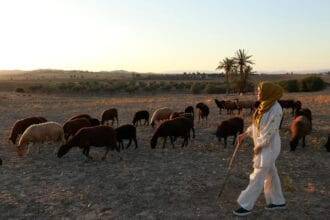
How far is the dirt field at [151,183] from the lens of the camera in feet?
32.4

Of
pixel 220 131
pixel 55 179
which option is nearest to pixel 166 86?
pixel 220 131

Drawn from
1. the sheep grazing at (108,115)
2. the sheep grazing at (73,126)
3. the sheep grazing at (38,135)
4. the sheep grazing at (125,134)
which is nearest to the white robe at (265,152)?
the sheep grazing at (125,134)

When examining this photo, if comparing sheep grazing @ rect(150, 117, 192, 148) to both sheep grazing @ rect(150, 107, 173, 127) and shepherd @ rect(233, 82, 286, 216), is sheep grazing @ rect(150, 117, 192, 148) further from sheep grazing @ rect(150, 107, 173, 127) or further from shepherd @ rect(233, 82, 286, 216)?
shepherd @ rect(233, 82, 286, 216)

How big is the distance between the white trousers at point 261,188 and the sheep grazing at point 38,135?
30.5 ft

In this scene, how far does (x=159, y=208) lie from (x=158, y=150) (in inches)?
246

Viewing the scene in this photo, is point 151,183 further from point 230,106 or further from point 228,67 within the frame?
point 228,67

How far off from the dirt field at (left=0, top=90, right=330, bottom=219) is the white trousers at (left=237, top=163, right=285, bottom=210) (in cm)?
29

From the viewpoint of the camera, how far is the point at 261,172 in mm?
9039

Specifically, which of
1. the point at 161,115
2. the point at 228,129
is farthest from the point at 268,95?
the point at 161,115

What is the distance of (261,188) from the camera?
9117 millimetres

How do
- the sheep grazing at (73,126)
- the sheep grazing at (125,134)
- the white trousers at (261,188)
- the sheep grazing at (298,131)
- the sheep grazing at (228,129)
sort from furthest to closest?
the sheep grazing at (73,126) → the sheep grazing at (228,129) → the sheep grazing at (125,134) → the sheep grazing at (298,131) → the white trousers at (261,188)

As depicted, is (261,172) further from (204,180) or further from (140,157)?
(140,157)

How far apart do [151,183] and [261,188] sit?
3.52 meters

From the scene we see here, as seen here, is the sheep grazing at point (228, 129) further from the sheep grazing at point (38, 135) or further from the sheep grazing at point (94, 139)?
the sheep grazing at point (38, 135)
